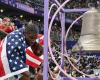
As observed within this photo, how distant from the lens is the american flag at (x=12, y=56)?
156 inches

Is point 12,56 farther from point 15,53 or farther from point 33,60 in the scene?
point 33,60

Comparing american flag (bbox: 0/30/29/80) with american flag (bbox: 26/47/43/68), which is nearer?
american flag (bbox: 0/30/29/80)

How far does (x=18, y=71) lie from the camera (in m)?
3.95

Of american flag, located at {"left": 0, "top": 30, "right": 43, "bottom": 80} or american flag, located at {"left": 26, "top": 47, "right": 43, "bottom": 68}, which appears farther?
american flag, located at {"left": 26, "top": 47, "right": 43, "bottom": 68}

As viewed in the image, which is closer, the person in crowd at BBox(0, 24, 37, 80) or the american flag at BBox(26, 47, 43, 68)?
the person in crowd at BBox(0, 24, 37, 80)

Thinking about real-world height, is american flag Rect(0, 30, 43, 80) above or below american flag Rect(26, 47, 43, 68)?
above

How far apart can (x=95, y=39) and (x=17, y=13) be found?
80.8ft

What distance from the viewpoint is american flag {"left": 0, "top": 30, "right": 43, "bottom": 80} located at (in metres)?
3.96

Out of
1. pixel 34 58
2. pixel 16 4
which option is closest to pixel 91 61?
pixel 16 4

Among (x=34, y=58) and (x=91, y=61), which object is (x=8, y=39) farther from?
(x=91, y=61)

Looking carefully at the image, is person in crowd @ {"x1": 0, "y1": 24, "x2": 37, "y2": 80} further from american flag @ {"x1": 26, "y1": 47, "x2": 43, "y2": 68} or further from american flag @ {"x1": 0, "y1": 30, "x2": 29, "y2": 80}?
american flag @ {"x1": 26, "y1": 47, "x2": 43, "y2": 68}

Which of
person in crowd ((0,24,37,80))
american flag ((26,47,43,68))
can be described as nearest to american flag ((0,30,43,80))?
person in crowd ((0,24,37,80))

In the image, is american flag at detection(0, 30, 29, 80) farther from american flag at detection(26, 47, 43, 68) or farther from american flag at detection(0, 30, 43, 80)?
american flag at detection(26, 47, 43, 68)

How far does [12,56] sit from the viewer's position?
3980 millimetres
